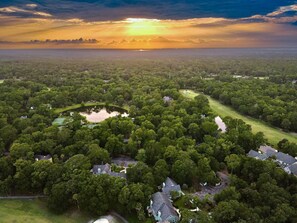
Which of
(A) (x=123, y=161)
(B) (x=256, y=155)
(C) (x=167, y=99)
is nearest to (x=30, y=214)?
(A) (x=123, y=161)

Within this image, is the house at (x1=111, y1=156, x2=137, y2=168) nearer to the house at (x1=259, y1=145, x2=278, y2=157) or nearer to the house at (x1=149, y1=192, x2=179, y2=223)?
the house at (x1=149, y1=192, x2=179, y2=223)

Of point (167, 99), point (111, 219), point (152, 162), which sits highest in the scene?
point (152, 162)

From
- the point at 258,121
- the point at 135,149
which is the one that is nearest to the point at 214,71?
the point at 258,121

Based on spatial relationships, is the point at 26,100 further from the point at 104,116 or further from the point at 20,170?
the point at 20,170

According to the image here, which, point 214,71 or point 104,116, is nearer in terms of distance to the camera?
point 104,116

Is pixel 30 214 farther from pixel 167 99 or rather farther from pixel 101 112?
pixel 167 99
